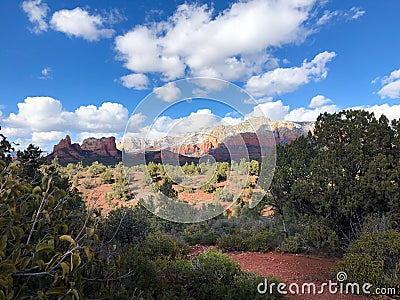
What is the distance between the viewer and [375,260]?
619 cm

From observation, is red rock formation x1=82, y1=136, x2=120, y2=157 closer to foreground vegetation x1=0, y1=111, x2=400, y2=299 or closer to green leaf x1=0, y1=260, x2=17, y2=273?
foreground vegetation x1=0, y1=111, x2=400, y2=299

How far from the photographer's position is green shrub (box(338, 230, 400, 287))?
5.90 metres

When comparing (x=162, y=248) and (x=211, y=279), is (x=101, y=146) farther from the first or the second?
(x=211, y=279)

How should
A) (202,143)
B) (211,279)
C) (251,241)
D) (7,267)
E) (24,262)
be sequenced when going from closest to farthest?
(7,267) → (24,262) → (211,279) → (202,143) → (251,241)

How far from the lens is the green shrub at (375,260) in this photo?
5902 mm

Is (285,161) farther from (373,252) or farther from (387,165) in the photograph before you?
(373,252)

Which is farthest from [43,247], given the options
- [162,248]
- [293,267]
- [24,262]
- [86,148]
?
[86,148]

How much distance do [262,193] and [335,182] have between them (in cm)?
194

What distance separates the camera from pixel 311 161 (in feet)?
28.8

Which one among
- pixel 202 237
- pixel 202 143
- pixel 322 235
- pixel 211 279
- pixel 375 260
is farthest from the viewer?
pixel 202 237

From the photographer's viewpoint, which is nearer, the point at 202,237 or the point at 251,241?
the point at 251,241

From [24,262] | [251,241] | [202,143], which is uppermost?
[202,143]

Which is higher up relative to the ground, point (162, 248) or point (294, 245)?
point (162, 248)

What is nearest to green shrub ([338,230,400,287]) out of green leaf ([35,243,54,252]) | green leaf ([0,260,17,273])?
green leaf ([35,243,54,252])
